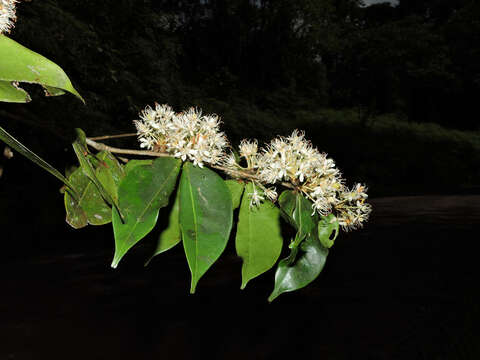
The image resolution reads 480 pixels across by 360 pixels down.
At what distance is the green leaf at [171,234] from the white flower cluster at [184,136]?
0.16ft

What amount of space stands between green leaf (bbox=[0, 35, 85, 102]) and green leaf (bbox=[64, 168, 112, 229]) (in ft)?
0.59

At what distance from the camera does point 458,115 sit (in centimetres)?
1422

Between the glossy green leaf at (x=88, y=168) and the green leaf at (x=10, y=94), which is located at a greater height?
the green leaf at (x=10, y=94)

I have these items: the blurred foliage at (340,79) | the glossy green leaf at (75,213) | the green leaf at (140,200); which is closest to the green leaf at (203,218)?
the green leaf at (140,200)

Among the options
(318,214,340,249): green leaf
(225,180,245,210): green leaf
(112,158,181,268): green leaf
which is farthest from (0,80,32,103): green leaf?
(318,214,340,249): green leaf

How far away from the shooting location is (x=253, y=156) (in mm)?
517

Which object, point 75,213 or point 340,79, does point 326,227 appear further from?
point 340,79

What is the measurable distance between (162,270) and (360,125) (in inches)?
311

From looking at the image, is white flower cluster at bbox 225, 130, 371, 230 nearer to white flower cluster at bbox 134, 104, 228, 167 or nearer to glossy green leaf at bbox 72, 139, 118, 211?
white flower cluster at bbox 134, 104, 228, 167

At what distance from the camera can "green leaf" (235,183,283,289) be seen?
44 centimetres

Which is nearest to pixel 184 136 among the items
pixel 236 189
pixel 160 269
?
pixel 236 189

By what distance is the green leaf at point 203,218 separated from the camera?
1.23 ft

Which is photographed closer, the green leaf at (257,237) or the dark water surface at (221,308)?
the green leaf at (257,237)

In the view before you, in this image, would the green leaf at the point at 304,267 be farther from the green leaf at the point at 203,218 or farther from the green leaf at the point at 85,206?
the green leaf at the point at 85,206
